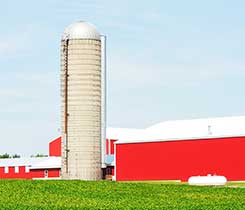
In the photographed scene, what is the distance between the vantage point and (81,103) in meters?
61.6

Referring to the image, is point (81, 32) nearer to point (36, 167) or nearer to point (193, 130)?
point (193, 130)

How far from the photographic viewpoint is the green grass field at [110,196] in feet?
107

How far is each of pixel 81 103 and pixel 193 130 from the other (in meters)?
13.3

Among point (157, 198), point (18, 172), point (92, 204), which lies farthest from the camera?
point (18, 172)

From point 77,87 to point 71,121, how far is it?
2782mm

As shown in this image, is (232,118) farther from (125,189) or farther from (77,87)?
(125,189)

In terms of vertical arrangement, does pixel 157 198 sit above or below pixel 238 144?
below

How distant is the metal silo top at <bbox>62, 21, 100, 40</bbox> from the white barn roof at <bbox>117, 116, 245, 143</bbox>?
10613 millimetres

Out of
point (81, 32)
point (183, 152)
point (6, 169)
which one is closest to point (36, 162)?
point (6, 169)

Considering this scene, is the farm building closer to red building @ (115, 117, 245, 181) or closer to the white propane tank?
red building @ (115, 117, 245, 181)

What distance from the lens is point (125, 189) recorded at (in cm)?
4416

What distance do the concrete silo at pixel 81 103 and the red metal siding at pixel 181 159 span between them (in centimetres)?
565

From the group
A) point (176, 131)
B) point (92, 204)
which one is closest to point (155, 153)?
point (176, 131)

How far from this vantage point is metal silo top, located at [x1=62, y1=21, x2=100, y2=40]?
62625 mm
